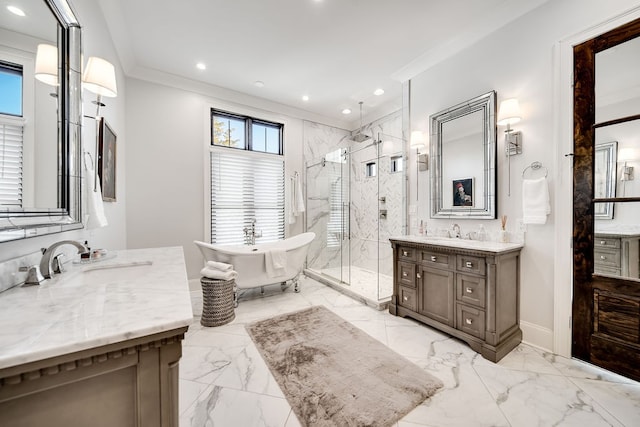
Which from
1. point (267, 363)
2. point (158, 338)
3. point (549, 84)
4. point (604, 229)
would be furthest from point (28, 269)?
point (549, 84)

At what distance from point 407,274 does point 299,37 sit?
2.72 metres

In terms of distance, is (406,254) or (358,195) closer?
(406,254)

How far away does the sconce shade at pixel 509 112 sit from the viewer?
6.81 feet

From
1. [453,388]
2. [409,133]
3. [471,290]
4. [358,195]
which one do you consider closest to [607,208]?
[471,290]

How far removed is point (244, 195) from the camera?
381cm

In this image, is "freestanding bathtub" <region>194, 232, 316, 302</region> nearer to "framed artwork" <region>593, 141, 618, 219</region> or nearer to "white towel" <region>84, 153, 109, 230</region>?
A: "white towel" <region>84, 153, 109, 230</region>

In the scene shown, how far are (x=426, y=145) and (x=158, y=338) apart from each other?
120 inches

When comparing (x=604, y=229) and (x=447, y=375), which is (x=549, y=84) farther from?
(x=447, y=375)

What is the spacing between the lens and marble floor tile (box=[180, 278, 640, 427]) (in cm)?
137

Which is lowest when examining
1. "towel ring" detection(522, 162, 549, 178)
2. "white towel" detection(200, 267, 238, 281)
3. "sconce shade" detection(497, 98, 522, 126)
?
"white towel" detection(200, 267, 238, 281)

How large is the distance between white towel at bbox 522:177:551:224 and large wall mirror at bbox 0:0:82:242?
3104mm

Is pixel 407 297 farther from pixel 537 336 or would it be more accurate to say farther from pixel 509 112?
pixel 509 112

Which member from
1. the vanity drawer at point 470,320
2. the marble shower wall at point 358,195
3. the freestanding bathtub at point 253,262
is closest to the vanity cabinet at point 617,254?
the vanity drawer at point 470,320

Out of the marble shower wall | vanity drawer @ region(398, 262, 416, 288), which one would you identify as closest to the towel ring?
vanity drawer @ region(398, 262, 416, 288)
